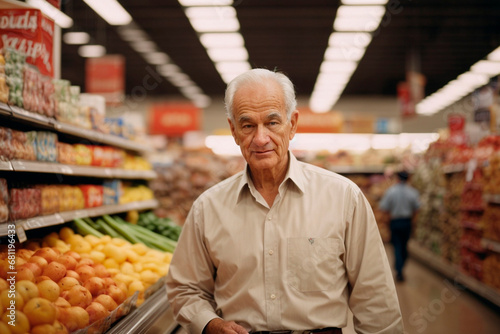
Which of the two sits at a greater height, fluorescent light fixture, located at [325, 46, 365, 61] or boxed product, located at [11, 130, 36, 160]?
fluorescent light fixture, located at [325, 46, 365, 61]

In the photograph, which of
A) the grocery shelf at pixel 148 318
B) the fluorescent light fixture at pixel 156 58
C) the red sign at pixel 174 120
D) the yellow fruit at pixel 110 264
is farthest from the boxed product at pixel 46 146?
the fluorescent light fixture at pixel 156 58

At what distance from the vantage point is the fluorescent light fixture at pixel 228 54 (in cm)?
1176

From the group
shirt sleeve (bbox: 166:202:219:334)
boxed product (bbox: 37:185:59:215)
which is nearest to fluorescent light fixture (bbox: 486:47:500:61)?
boxed product (bbox: 37:185:59:215)

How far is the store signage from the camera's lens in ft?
39.8

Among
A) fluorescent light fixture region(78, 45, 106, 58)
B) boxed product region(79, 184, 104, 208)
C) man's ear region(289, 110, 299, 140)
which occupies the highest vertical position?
fluorescent light fixture region(78, 45, 106, 58)

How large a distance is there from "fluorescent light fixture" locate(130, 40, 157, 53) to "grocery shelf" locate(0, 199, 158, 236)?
23.5 ft

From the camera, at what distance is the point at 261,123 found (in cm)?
204

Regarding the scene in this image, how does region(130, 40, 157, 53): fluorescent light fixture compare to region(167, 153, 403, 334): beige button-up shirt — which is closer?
region(167, 153, 403, 334): beige button-up shirt

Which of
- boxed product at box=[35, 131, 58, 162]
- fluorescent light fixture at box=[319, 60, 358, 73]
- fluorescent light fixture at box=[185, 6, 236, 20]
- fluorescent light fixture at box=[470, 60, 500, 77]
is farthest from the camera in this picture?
fluorescent light fixture at box=[470, 60, 500, 77]

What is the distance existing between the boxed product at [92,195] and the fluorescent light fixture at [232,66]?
9.41 meters

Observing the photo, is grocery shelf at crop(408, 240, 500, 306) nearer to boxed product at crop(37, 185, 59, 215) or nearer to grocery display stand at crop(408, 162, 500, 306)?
grocery display stand at crop(408, 162, 500, 306)

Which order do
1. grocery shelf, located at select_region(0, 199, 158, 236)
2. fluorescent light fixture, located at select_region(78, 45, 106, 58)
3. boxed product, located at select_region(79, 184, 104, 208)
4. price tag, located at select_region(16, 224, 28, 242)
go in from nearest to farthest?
price tag, located at select_region(16, 224, 28, 242)
grocery shelf, located at select_region(0, 199, 158, 236)
boxed product, located at select_region(79, 184, 104, 208)
fluorescent light fixture, located at select_region(78, 45, 106, 58)

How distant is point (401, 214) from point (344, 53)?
5.25 m

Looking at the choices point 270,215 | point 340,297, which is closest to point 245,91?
point 270,215
